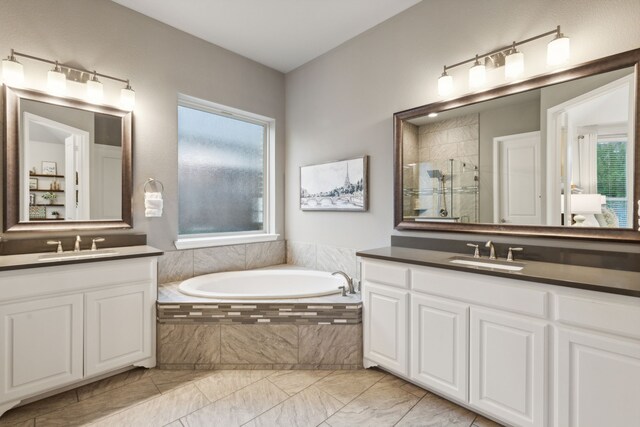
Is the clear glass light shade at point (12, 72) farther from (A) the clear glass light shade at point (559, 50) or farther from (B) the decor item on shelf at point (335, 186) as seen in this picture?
(A) the clear glass light shade at point (559, 50)

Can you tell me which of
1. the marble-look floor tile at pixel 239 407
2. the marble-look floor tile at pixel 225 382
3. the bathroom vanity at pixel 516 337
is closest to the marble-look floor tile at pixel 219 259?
the marble-look floor tile at pixel 225 382

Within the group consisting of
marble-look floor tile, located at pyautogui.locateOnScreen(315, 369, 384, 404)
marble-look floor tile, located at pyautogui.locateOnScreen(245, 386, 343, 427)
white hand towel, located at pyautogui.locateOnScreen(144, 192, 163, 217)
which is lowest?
marble-look floor tile, located at pyautogui.locateOnScreen(245, 386, 343, 427)

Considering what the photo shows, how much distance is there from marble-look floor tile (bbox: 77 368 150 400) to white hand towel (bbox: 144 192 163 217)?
1.15 metres

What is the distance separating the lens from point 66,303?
185 cm

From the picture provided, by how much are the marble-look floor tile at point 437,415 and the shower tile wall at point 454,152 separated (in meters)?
1.17

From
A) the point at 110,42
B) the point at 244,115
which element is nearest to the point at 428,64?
the point at 244,115

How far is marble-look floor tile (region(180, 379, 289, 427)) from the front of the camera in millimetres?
1698

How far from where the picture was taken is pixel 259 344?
7.32 ft

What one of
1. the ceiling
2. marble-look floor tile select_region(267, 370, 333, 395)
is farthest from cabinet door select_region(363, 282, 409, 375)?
the ceiling

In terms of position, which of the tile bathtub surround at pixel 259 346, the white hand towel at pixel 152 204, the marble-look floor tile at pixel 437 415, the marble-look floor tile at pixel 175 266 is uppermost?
the white hand towel at pixel 152 204

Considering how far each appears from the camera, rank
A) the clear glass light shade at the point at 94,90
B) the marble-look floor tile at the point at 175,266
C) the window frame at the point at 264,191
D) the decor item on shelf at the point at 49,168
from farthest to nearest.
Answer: the window frame at the point at 264,191 < the marble-look floor tile at the point at 175,266 < the clear glass light shade at the point at 94,90 < the decor item on shelf at the point at 49,168

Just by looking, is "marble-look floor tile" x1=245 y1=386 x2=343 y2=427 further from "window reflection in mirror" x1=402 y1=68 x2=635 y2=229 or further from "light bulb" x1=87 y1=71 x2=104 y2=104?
"light bulb" x1=87 y1=71 x2=104 y2=104

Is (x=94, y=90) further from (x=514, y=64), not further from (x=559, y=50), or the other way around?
(x=559, y=50)

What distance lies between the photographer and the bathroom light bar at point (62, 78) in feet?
6.41
